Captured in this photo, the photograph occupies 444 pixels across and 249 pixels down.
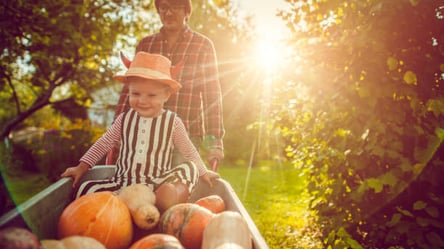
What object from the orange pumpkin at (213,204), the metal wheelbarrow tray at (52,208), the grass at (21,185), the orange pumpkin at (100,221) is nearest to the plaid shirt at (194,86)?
the metal wheelbarrow tray at (52,208)

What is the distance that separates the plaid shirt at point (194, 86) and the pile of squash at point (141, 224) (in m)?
1.49

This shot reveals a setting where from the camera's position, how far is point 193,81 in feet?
11.5

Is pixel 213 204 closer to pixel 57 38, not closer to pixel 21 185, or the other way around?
pixel 57 38

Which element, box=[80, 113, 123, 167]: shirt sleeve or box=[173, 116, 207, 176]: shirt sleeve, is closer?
box=[80, 113, 123, 167]: shirt sleeve

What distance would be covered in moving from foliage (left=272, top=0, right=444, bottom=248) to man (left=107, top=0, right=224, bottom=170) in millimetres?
814

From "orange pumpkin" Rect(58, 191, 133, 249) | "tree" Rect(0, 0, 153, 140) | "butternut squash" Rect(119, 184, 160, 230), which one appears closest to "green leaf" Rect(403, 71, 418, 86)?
"butternut squash" Rect(119, 184, 160, 230)

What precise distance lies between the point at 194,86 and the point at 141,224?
6.15 feet

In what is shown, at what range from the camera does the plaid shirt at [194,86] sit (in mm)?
3434

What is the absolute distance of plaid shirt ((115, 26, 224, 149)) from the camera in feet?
11.3

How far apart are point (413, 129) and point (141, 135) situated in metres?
1.86

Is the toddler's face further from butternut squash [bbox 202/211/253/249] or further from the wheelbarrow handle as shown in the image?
butternut squash [bbox 202/211/253/249]

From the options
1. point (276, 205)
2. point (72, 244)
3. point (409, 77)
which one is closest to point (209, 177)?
point (72, 244)

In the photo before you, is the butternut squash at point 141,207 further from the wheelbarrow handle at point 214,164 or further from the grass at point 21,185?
the grass at point 21,185

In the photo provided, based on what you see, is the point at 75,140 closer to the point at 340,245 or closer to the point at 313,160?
the point at 313,160
